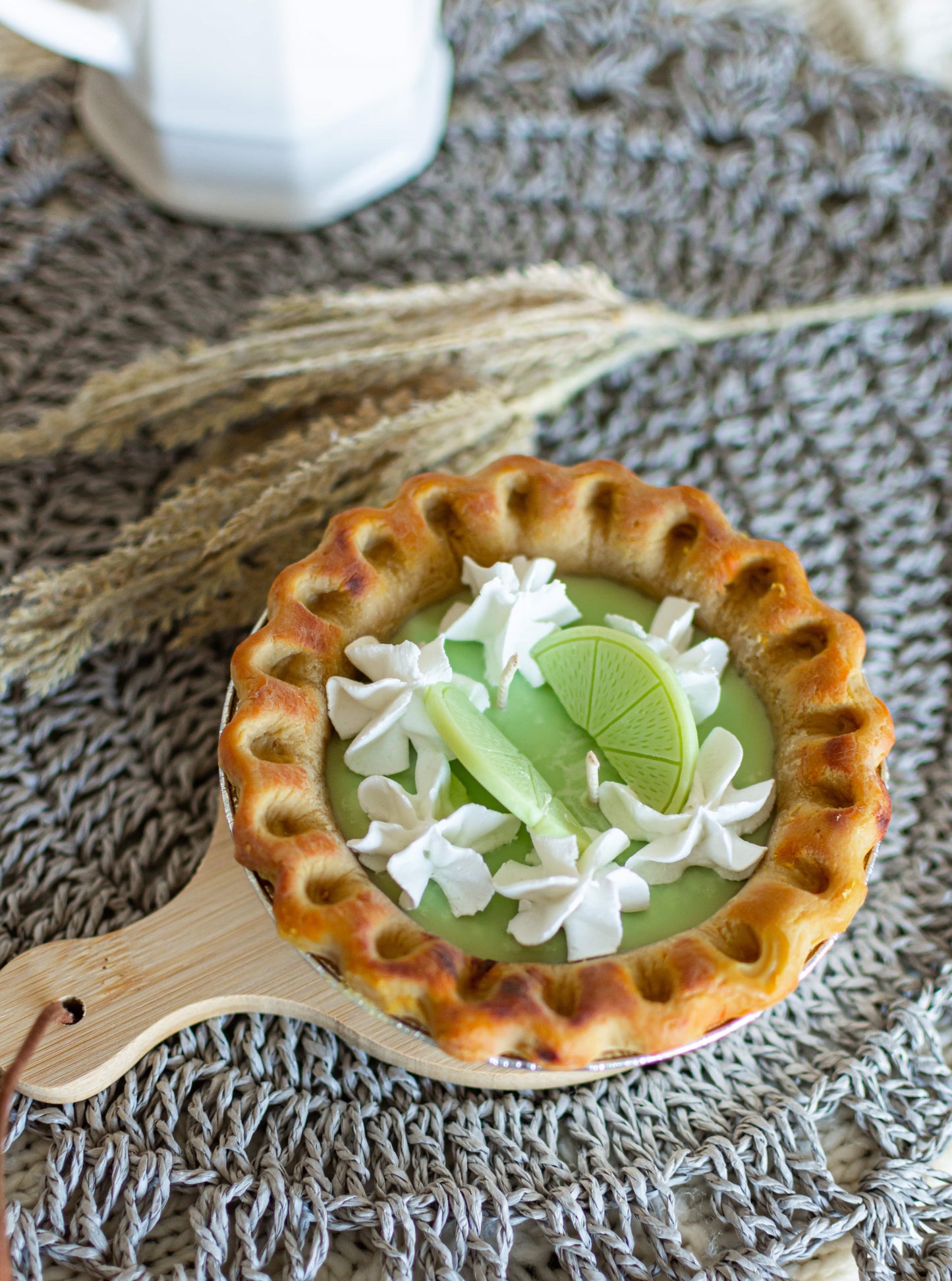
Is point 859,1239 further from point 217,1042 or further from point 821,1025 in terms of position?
point 217,1042

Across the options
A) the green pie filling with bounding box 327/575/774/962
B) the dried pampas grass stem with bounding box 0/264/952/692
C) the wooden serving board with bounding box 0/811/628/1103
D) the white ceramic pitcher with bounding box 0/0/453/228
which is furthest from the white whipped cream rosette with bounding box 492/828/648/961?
the white ceramic pitcher with bounding box 0/0/453/228

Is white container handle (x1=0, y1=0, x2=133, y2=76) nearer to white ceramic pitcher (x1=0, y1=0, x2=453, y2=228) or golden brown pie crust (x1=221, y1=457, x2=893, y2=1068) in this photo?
white ceramic pitcher (x1=0, y1=0, x2=453, y2=228)

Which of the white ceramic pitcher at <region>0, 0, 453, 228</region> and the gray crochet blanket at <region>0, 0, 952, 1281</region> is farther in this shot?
the white ceramic pitcher at <region>0, 0, 453, 228</region>

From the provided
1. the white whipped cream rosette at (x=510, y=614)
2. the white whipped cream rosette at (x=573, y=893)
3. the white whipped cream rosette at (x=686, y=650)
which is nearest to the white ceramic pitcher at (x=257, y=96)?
the white whipped cream rosette at (x=510, y=614)

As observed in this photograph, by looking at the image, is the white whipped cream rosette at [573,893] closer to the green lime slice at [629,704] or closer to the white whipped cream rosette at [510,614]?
the green lime slice at [629,704]

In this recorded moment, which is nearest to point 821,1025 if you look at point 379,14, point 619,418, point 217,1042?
point 217,1042
